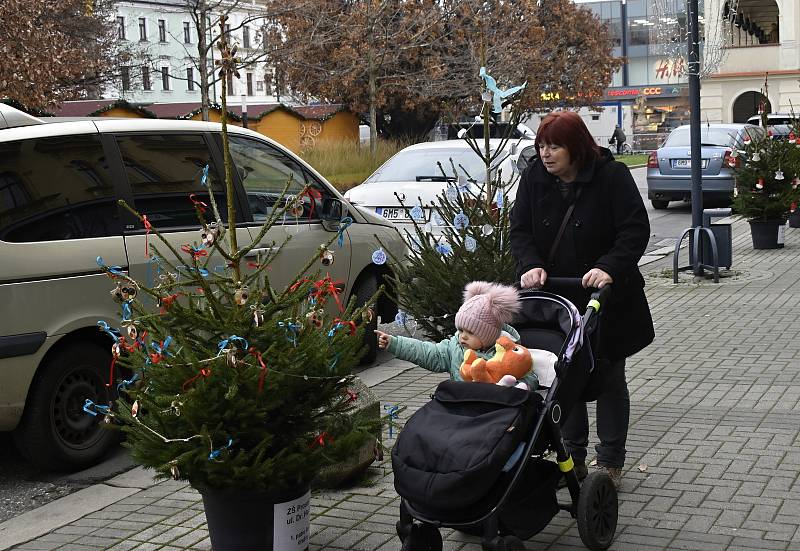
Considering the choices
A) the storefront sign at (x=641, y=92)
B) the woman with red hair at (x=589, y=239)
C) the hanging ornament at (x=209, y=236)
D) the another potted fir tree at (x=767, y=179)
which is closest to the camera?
the hanging ornament at (x=209, y=236)

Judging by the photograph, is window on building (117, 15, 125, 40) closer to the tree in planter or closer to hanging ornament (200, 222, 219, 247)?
the tree in planter

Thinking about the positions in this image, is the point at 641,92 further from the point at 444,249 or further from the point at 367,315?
the point at 367,315

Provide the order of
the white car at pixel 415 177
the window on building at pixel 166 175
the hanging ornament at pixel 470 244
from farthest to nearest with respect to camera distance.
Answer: the white car at pixel 415 177
the hanging ornament at pixel 470 244
the window on building at pixel 166 175

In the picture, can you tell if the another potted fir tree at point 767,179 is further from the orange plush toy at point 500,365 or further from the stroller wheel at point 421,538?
the stroller wheel at point 421,538

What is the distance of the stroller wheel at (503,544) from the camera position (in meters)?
4.04

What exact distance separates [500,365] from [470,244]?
2.88 meters

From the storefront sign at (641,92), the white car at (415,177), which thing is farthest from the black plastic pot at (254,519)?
the storefront sign at (641,92)

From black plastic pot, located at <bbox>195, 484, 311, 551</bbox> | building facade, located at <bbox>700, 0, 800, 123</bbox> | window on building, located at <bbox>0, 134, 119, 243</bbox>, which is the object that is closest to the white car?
window on building, located at <bbox>0, 134, 119, 243</bbox>

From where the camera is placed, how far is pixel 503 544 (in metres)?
4.07

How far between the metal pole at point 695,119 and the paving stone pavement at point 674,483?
12.6 ft

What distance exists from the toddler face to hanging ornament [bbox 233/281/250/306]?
2.94ft

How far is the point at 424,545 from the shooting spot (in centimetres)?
428

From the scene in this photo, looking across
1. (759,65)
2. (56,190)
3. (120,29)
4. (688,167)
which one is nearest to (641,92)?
(759,65)

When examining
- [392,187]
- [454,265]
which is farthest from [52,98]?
[454,265]
